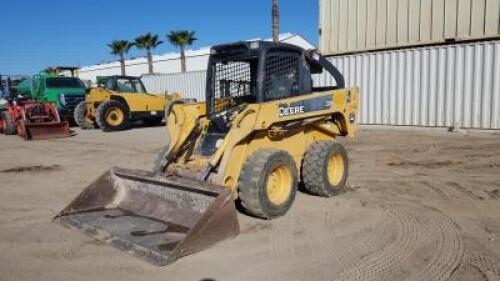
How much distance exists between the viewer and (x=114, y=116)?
662 inches

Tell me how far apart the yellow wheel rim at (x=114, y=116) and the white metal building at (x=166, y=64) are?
839 inches

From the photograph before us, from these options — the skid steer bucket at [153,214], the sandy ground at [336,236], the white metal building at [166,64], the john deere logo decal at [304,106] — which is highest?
the white metal building at [166,64]

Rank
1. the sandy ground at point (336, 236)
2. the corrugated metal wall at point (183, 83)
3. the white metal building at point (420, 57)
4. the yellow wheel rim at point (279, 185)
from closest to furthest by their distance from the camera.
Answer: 1. the sandy ground at point (336, 236)
2. the yellow wheel rim at point (279, 185)
3. the white metal building at point (420, 57)
4. the corrugated metal wall at point (183, 83)

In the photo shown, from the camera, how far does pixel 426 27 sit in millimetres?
13195

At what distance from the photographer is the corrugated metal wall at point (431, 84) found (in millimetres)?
11484

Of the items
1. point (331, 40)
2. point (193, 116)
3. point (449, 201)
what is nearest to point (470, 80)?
point (331, 40)

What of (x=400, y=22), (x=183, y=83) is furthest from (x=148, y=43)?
(x=400, y=22)

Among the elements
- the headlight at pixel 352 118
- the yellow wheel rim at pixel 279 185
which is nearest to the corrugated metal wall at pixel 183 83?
the headlight at pixel 352 118

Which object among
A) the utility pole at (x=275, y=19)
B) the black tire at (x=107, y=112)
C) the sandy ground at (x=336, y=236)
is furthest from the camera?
the utility pole at (x=275, y=19)

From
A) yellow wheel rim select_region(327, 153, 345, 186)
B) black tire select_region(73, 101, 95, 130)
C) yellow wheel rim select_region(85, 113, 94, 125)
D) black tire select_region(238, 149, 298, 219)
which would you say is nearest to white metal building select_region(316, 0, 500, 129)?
yellow wheel rim select_region(327, 153, 345, 186)

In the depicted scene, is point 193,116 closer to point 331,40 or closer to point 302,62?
point 302,62

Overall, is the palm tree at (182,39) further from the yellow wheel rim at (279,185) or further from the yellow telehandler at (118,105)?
the yellow wheel rim at (279,185)

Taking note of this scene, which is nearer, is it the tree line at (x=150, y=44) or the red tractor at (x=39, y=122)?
the red tractor at (x=39, y=122)

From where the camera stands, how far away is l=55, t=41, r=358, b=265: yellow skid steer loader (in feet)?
15.1
